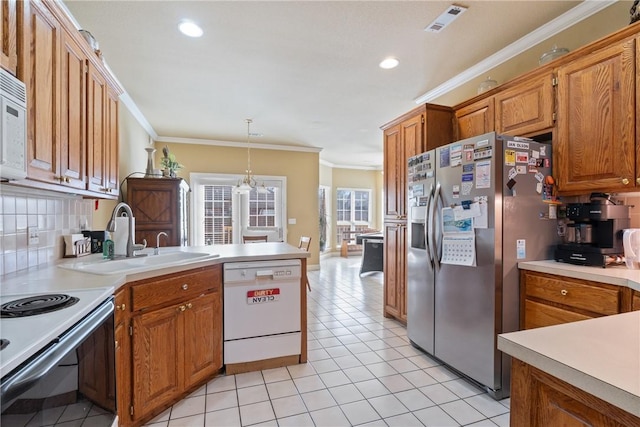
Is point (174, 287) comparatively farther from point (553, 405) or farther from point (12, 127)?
point (553, 405)

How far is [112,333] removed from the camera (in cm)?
141

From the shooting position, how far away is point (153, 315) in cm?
178

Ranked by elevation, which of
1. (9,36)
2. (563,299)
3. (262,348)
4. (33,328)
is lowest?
(262,348)

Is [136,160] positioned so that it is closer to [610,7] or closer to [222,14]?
[222,14]

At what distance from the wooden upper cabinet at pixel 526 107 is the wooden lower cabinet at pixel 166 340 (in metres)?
2.54

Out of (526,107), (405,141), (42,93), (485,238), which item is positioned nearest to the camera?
(42,93)

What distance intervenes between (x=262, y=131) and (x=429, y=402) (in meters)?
4.63

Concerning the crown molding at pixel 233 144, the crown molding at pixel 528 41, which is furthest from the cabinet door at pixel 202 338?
the crown molding at pixel 233 144

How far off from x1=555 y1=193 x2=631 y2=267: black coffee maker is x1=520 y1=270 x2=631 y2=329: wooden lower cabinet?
0.22 metres

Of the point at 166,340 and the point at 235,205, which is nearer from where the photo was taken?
the point at 166,340

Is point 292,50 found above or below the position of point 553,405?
above

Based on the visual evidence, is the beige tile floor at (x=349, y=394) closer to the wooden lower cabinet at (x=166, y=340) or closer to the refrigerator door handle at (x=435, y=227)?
the wooden lower cabinet at (x=166, y=340)

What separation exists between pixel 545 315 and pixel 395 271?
161 centimetres

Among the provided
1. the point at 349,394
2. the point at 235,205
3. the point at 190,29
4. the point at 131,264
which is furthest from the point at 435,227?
the point at 235,205
